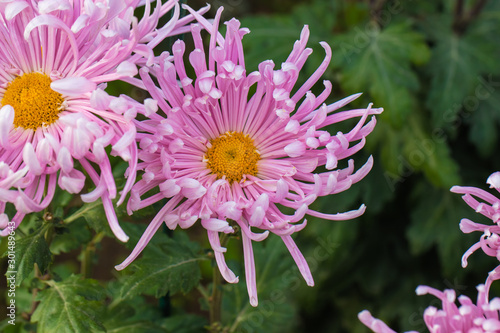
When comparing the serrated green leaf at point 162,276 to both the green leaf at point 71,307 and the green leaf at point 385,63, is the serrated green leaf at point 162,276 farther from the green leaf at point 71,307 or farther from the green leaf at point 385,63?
the green leaf at point 385,63

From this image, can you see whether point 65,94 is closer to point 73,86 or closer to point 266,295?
point 73,86

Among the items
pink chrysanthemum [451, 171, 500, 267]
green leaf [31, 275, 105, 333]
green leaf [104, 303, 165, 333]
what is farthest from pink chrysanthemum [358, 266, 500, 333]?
green leaf [104, 303, 165, 333]

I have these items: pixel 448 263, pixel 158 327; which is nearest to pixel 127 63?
pixel 158 327

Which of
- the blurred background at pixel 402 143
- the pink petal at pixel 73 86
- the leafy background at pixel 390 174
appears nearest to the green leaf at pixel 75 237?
the leafy background at pixel 390 174

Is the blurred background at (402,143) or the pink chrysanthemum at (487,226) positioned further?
the blurred background at (402,143)

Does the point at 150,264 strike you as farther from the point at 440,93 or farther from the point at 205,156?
the point at 440,93

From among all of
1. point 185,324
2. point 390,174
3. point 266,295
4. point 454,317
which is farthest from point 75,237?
point 390,174

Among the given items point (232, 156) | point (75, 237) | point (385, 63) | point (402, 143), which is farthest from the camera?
point (402, 143)
